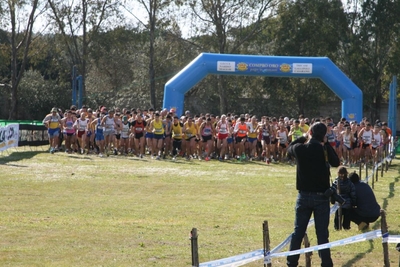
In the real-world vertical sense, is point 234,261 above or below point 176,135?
below

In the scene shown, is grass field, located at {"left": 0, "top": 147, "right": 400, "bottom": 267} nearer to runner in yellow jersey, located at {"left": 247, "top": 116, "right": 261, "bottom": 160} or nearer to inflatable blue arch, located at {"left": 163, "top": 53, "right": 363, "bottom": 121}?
runner in yellow jersey, located at {"left": 247, "top": 116, "right": 261, "bottom": 160}

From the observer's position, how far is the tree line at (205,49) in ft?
161

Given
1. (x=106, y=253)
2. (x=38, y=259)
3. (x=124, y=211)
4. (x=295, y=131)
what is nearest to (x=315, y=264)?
(x=106, y=253)

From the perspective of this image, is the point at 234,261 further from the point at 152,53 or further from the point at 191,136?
the point at 152,53

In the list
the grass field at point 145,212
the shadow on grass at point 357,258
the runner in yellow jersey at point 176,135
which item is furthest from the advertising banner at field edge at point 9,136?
the shadow on grass at point 357,258

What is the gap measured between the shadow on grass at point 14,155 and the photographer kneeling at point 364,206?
13.7 m

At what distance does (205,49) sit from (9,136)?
90.7ft

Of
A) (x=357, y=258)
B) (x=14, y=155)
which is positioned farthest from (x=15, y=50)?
(x=357, y=258)

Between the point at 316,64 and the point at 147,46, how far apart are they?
27.5m

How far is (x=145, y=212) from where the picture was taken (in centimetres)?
1357

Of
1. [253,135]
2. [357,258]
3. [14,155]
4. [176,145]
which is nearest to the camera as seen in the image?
[357,258]

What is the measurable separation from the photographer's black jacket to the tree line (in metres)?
41.1

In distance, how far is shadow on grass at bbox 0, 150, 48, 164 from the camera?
23266 mm

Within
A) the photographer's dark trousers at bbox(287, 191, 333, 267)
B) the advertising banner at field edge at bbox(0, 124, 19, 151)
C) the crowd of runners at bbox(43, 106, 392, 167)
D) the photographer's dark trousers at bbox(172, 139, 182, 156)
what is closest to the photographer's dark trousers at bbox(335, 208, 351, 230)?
the photographer's dark trousers at bbox(287, 191, 333, 267)
